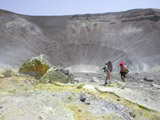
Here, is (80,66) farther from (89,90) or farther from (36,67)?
(89,90)

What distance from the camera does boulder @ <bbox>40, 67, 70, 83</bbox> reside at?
36.1ft

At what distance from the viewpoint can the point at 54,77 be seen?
11.4 metres

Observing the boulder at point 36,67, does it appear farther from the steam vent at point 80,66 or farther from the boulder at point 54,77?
the boulder at point 54,77

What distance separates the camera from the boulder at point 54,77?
1099 cm

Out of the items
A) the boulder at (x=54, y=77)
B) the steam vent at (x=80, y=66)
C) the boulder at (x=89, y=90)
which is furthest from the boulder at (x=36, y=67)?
the boulder at (x=89, y=90)

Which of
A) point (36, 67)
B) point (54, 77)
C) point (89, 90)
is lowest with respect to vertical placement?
point (89, 90)

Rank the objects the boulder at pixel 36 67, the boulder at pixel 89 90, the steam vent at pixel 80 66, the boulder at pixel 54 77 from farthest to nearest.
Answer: the boulder at pixel 36 67
the boulder at pixel 54 77
the boulder at pixel 89 90
the steam vent at pixel 80 66

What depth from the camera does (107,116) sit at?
689 centimetres

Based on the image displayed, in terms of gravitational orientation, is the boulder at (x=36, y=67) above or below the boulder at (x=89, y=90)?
above

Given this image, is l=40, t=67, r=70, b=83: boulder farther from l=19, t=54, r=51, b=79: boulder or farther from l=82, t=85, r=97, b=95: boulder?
l=19, t=54, r=51, b=79: boulder

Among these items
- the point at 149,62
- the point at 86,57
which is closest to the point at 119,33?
the point at 86,57

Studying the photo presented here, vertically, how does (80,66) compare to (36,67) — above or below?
below

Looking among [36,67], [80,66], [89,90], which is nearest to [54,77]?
[89,90]

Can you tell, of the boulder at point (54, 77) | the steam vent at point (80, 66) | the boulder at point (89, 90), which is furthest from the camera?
the boulder at point (54, 77)
